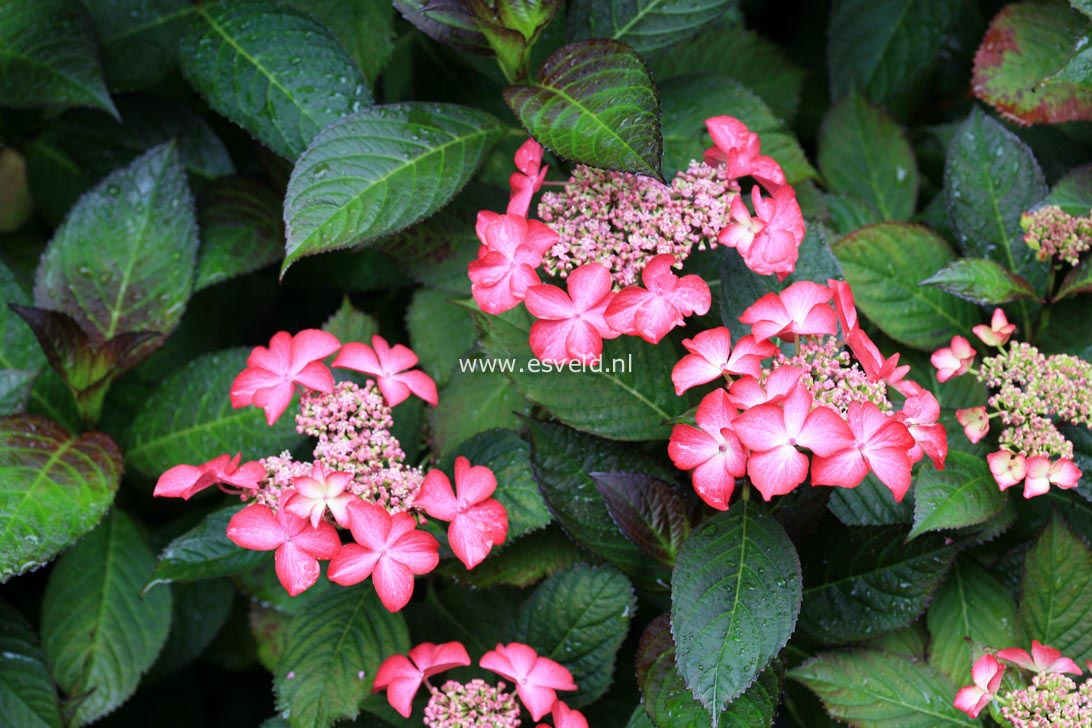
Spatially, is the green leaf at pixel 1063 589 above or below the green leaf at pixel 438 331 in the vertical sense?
below

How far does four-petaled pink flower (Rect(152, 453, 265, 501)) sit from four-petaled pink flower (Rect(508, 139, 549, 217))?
39 cm

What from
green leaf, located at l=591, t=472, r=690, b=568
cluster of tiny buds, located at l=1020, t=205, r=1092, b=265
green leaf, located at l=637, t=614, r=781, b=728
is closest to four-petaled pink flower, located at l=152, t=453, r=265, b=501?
green leaf, located at l=591, t=472, r=690, b=568

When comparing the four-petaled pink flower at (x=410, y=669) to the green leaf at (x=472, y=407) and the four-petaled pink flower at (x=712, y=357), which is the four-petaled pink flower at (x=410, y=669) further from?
the four-petaled pink flower at (x=712, y=357)

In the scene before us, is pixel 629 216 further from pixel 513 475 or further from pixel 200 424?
pixel 200 424

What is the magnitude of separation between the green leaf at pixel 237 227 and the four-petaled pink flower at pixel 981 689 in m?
1.07

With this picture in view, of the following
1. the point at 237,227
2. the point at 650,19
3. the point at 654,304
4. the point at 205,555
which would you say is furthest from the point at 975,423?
the point at 237,227

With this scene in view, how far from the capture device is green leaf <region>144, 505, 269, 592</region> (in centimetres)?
113

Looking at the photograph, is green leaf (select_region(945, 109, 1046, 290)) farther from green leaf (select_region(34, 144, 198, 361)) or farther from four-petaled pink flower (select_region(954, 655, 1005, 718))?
green leaf (select_region(34, 144, 198, 361))

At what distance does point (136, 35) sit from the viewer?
1468 millimetres

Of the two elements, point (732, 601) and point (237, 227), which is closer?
point (732, 601)

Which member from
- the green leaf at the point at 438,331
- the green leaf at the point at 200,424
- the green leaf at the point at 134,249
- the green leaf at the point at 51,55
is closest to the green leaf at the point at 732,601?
the green leaf at the point at 438,331

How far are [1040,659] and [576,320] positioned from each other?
624mm

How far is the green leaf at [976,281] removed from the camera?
115 cm

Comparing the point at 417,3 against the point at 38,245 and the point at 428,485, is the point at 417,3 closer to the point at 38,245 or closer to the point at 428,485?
the point at 428,485
